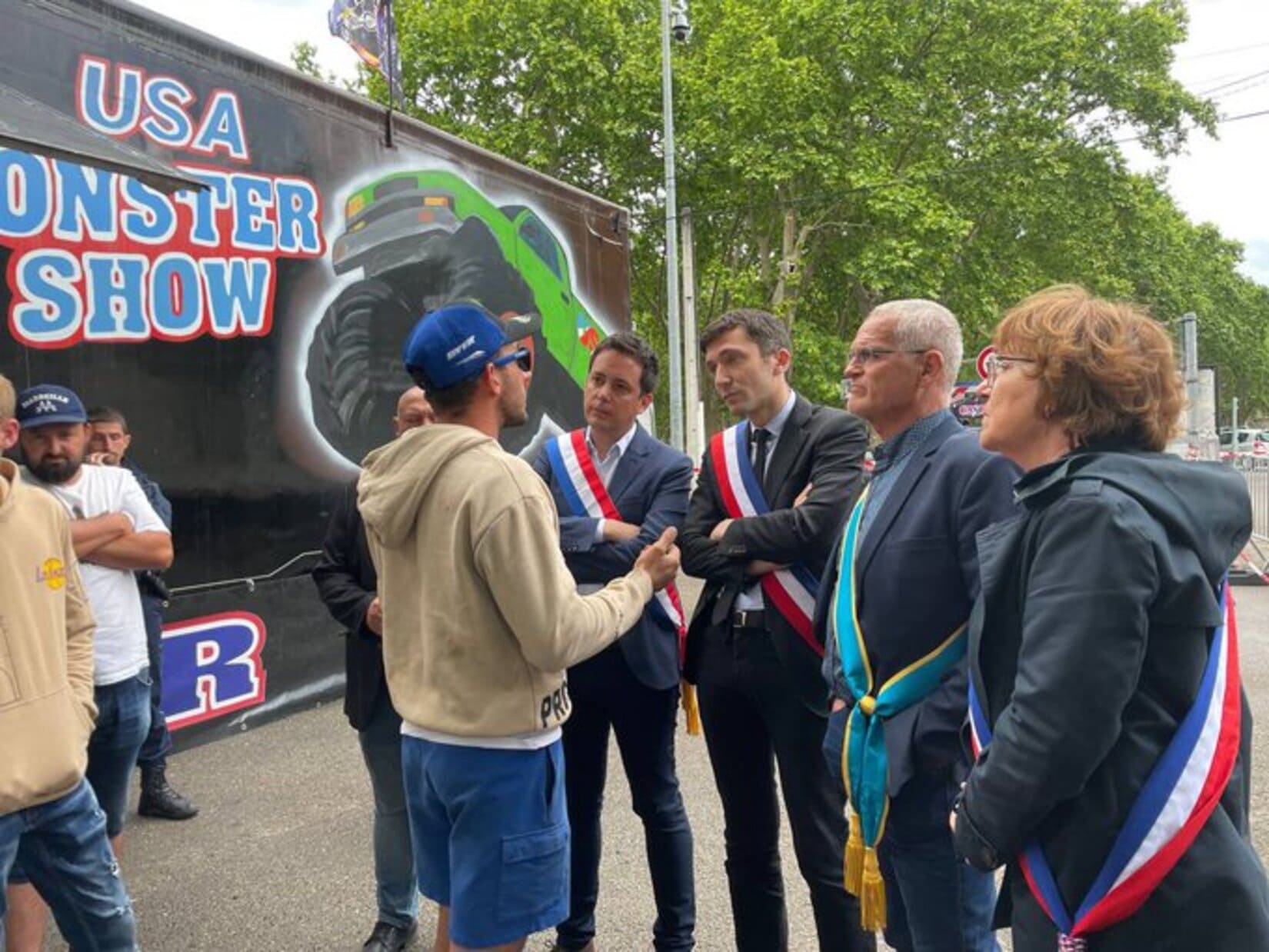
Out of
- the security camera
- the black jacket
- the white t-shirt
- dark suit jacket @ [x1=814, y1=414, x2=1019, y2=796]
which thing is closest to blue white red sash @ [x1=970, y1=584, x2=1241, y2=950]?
the black jacket

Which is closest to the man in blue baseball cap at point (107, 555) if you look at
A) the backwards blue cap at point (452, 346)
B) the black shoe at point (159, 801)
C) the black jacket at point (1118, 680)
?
the black shoe at point (159, 801)

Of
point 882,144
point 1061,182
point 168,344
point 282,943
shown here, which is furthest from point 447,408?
point 1061,182

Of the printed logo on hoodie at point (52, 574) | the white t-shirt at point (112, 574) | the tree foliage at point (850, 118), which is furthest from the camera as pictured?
the tree foliage at point (850, 118)

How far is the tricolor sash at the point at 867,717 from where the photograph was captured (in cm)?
209

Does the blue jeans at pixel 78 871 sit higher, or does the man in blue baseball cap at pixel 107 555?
the man in blue baseball cap at pixel 107 555

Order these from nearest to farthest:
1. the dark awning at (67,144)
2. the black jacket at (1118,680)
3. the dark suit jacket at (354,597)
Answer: the black jacket at (1118,680)
the dark awning at (67,144)
the dark suit jacket at (354,597)

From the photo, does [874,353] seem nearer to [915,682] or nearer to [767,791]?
[915,682]

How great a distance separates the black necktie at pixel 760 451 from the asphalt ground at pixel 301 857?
1.52 metres

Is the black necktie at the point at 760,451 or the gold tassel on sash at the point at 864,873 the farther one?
the black necktie at the point at 760,451

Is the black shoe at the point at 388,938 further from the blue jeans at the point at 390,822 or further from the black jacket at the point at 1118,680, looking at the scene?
the black jacket at the point at 1118,680

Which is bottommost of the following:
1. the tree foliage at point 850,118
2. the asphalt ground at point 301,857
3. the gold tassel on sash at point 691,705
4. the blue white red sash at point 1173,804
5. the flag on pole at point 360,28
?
the asphalt ground at point 301,857

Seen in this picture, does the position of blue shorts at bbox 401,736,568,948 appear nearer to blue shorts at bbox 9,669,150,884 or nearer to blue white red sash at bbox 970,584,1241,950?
blue white red sash at bbox 970,584,1241,950

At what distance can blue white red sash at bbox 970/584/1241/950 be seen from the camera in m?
1.45

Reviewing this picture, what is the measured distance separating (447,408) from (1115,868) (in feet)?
5.05
